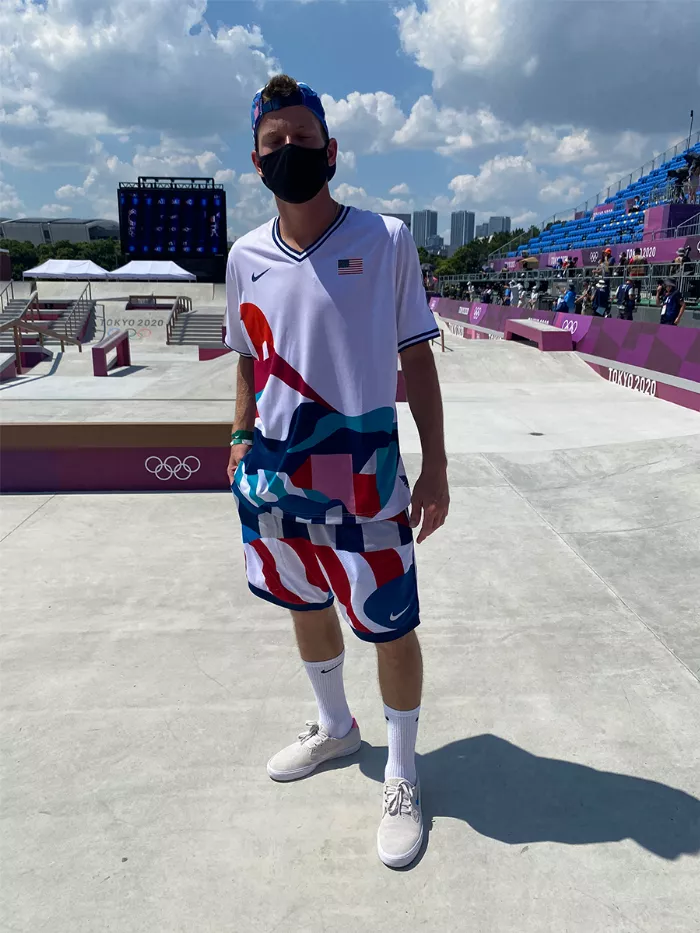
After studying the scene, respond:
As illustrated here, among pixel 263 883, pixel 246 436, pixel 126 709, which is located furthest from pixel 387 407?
pixel 126 709

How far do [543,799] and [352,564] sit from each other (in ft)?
3.73

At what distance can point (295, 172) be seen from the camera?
6.16 feet

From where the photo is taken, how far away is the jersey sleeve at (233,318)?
211 centimetres

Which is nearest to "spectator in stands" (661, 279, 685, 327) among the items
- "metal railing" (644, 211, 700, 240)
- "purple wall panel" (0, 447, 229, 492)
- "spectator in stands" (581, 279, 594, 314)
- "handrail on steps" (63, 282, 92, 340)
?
"spectator in stands" (581, 279, 594, 314)

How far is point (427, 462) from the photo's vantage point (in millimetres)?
2043

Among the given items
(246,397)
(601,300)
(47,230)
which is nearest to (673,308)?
(601,300)

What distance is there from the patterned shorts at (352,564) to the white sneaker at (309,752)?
0.66 m

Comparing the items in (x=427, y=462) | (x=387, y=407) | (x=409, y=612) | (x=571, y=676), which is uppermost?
(x=387, y=407)

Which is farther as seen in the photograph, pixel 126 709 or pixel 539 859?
pixel 126 709

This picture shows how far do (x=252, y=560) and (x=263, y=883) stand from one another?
959 mm

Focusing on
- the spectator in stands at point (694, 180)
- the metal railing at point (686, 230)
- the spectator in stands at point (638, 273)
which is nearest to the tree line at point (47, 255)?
the spectator in stands at point (694, 180)

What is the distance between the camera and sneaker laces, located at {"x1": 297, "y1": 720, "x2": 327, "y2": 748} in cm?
244

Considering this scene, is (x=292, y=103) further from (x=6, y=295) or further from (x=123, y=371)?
(x=6, y=295)

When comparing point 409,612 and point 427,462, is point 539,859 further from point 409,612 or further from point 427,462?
point 427,462
